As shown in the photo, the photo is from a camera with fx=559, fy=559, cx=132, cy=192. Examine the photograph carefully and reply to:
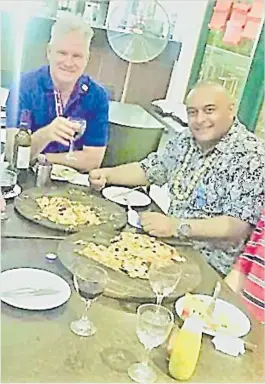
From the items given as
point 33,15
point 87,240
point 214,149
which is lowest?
point 87,240

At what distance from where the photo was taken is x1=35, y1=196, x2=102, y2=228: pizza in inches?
63.6

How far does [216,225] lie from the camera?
1795mm

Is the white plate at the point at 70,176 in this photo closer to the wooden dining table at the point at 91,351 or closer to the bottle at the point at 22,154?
the bottle at the point at 22,154

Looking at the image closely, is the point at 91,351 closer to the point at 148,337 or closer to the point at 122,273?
the point at 148,337

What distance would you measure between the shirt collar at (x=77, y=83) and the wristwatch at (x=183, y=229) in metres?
0.97

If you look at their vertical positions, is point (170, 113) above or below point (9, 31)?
below

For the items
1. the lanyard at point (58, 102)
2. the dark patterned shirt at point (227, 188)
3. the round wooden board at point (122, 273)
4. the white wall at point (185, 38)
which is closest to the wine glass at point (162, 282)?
the round wooden board at point (122, 273)

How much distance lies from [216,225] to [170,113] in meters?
1.44

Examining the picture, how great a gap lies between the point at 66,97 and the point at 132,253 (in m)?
1.17

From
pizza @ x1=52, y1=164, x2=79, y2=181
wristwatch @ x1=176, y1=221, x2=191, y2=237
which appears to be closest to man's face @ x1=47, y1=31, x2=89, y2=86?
pizza @ x1=52, y1=164, x2=79, y2=181

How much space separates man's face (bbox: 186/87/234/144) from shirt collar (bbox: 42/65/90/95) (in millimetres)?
662

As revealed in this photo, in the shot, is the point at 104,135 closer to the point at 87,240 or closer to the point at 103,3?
the point at 103,3

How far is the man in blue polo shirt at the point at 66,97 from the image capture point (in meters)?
2.32

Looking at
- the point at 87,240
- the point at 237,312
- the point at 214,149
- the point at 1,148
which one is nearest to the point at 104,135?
the point at 1,148
